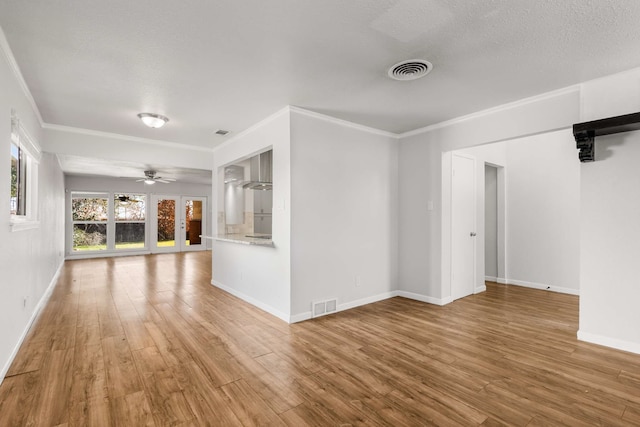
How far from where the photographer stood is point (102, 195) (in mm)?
9477

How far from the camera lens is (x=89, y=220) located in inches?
366

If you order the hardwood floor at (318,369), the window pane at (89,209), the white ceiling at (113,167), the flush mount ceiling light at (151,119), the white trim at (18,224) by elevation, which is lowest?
the hardwood floor at (318,369)

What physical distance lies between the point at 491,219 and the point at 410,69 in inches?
160

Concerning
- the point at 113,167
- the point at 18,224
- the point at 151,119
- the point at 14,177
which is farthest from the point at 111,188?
the point at 18,224

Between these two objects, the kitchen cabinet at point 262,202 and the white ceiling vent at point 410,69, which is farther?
the kitchen cabinet at point 262,202

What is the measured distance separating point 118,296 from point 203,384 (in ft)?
11.0

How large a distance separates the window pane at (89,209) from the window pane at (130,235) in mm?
559

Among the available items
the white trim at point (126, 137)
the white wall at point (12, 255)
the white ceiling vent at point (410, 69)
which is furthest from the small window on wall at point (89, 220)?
the white ceiling vent at point (410, 69)

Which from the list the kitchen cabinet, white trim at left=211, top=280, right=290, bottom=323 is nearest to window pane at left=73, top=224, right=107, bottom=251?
the kitchen cabinet

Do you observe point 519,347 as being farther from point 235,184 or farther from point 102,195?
point 102,195

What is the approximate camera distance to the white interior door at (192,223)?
1076 cm

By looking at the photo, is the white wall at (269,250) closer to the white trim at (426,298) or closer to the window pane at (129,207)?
the white trim at (426,298)

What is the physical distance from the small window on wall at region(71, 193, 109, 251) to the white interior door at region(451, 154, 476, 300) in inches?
385

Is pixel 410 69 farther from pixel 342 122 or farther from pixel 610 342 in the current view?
pixel 610 342
